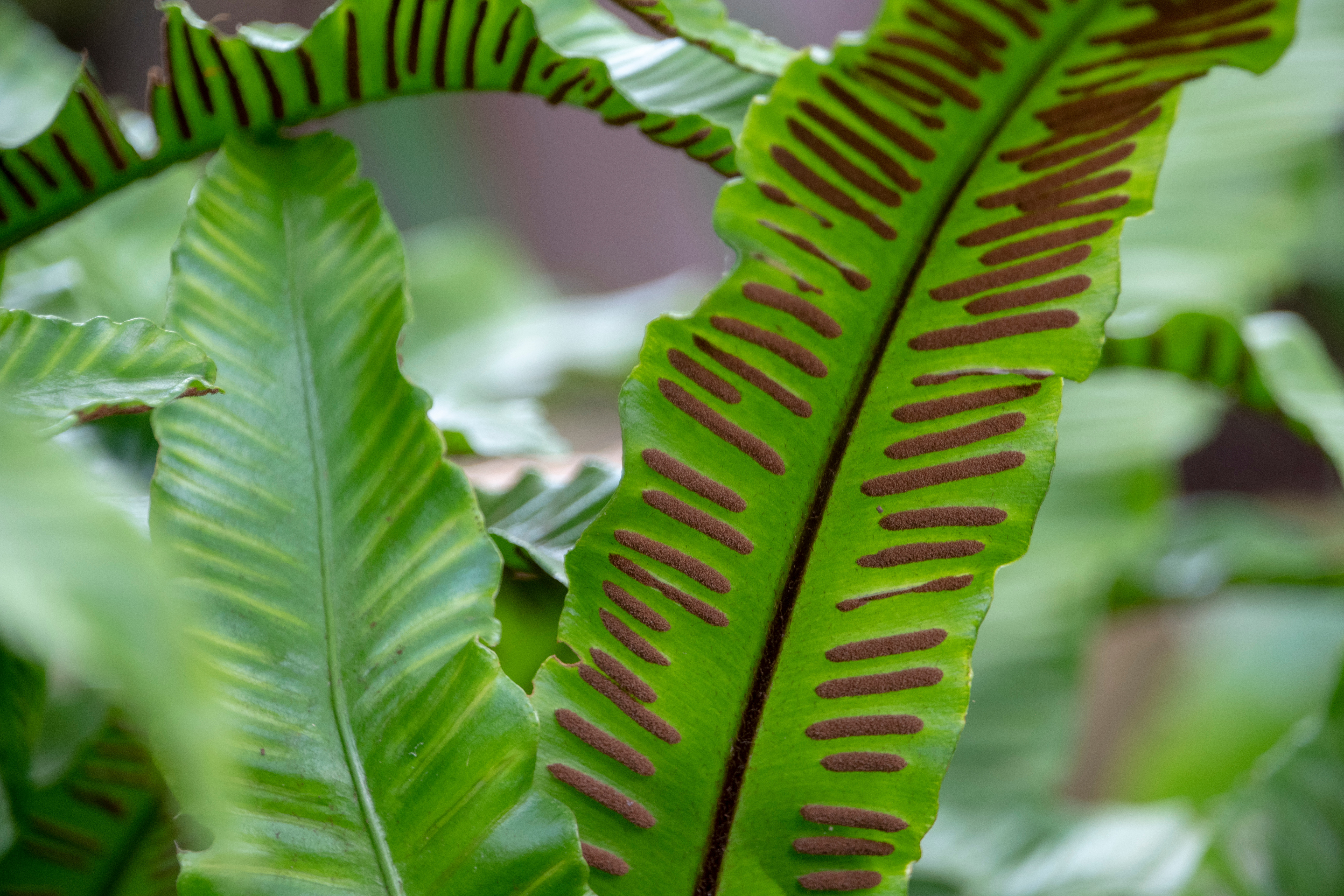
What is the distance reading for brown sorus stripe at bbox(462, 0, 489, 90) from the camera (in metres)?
0.39

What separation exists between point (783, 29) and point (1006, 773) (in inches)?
90.8

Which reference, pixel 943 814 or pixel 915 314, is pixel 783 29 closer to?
pixel 943 814

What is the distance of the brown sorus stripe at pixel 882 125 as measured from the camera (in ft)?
1.14

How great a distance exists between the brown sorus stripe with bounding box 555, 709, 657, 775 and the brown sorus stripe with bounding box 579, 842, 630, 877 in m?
0.03

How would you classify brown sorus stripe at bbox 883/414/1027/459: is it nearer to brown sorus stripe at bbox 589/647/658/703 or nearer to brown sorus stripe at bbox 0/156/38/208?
brown sorus stripe at bbox 589/647/658/703

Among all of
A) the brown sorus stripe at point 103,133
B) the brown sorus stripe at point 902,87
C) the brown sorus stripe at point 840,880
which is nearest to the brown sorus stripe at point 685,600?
the brown sorus stripe at point 840,880

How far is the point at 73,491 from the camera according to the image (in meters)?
0.18

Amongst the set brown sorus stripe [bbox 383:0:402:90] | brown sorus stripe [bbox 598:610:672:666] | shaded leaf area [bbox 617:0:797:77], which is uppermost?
shaded leaf area [bbox 617:0:797:77]

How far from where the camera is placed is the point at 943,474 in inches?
14.0

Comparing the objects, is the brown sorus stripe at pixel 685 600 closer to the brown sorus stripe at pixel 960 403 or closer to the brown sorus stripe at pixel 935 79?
the brown sorus stripe at pixel 960 403

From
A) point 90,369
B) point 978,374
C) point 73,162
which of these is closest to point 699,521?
point 978,374

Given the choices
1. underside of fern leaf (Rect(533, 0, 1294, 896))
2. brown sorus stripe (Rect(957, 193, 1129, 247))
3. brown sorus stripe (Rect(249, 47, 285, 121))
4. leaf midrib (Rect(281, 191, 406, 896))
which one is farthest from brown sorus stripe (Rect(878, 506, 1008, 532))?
brown sorus stripe (Rect(249, 47, 285, 121))

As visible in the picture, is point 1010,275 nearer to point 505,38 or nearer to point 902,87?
point 902,87

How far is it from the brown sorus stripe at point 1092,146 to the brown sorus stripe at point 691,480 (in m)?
0.16
